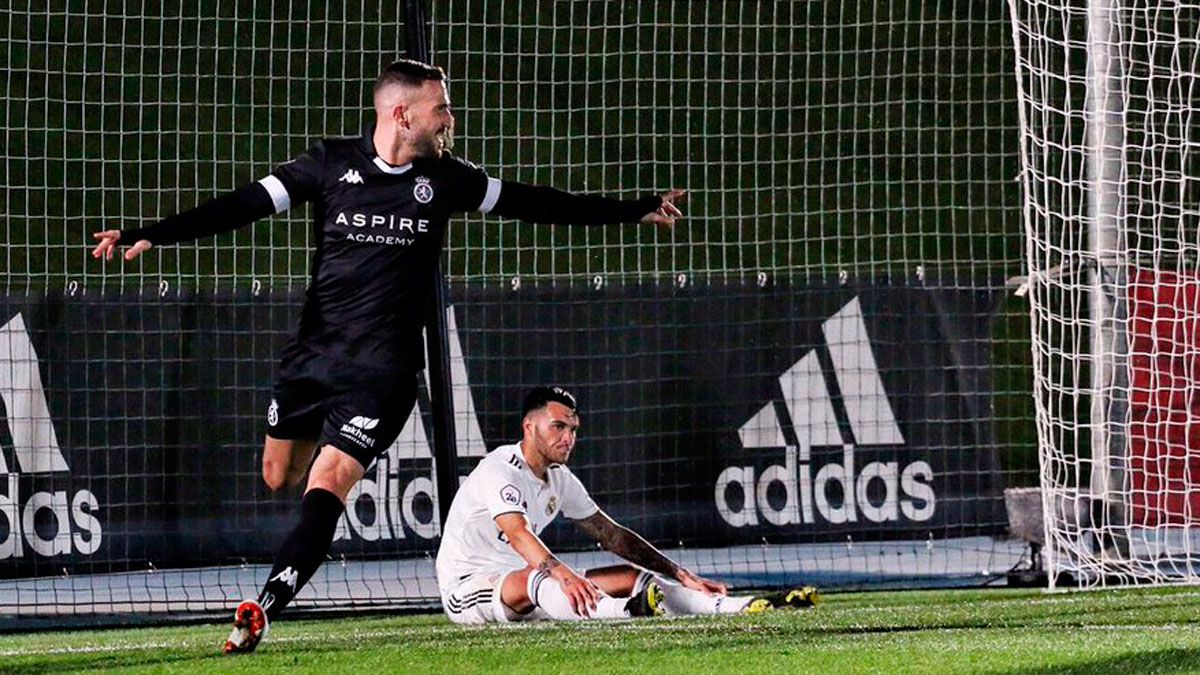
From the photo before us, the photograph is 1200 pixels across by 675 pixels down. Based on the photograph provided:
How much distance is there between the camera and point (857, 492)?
33.2 feet

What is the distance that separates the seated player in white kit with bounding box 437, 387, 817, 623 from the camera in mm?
7230

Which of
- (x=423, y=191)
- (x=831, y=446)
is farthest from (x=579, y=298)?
(x=423, y=191)

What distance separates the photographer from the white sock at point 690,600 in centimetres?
730

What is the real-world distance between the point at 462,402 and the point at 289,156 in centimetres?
223

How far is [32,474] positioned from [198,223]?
346cm

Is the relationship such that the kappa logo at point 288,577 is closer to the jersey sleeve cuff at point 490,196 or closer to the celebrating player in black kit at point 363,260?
the celebrating player in black kit at point 363,260

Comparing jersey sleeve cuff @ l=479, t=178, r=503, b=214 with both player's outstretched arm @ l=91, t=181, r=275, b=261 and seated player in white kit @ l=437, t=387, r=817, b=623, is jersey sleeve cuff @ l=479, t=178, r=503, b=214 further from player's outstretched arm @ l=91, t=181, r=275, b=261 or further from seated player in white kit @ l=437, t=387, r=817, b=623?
seated player in white kit @ l=437, t=387, r=817, b=623

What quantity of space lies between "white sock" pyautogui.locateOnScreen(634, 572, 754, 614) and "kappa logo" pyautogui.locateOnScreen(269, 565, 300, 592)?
5.93 feet

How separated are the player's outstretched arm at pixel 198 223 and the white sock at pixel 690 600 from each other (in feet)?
7.17

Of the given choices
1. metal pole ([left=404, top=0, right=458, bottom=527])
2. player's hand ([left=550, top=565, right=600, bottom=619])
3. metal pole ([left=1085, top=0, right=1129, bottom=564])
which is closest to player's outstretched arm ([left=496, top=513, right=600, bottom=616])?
player's hand ([left=550, top=565, right=600, bottom=619])

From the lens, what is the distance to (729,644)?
594 centimetres

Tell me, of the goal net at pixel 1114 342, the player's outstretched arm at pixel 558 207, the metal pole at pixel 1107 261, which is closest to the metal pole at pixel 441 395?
the player's outstretched arm at pixel 558 207

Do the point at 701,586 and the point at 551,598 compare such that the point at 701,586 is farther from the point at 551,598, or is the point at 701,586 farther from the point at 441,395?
the point at 441,395

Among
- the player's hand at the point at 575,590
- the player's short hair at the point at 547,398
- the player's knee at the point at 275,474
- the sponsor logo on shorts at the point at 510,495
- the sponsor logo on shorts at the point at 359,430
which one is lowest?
the player's hand at the point at 575,590
